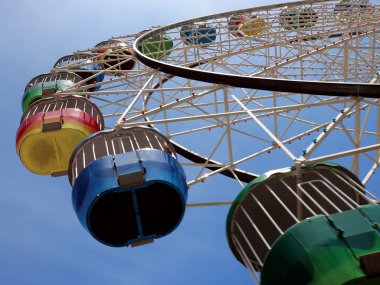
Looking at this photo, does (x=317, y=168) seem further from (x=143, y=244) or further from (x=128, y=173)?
(x=143, y=244)

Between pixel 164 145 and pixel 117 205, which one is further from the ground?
pixel 164 145

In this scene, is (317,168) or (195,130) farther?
(195,130)

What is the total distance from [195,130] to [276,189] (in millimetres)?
11539

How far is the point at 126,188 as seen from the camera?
1023cm

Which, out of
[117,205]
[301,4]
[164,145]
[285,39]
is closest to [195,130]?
[285,39]

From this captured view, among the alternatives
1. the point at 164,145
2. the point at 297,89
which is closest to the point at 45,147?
the point at 164,145

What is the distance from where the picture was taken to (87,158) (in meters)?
11.8

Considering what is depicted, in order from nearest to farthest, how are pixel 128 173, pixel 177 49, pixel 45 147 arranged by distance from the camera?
pixel 128 173 → pixel 45 147 → pixel 177 49

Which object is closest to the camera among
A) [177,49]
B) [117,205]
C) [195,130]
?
[117,205]

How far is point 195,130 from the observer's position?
20.5 metres

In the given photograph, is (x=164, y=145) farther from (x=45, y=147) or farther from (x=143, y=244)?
(x=45, y=147)

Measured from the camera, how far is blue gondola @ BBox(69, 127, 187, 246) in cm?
1030

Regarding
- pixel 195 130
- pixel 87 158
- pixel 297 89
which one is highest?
pixel 297 89

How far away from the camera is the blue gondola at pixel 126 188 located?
33.8ft
